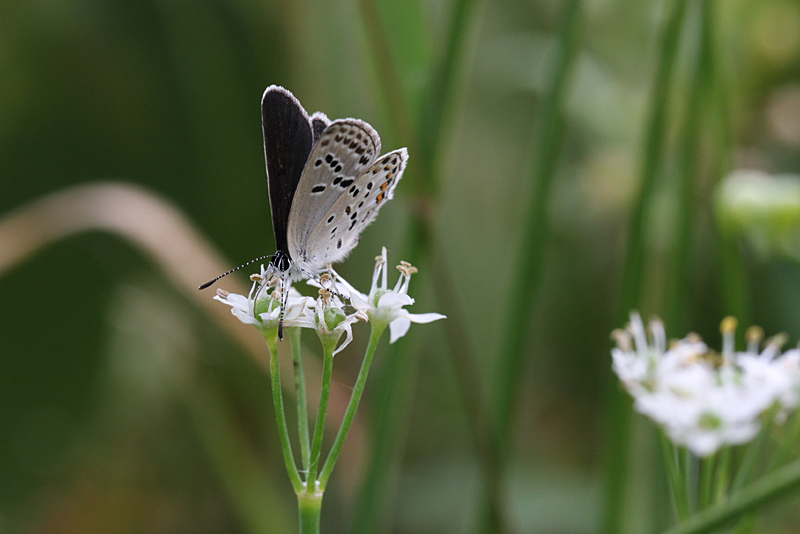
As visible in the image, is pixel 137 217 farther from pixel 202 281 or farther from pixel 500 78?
pixel 500 78

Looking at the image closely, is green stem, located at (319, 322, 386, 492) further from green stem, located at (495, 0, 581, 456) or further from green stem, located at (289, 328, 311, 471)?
green stem, located at (495, 0, 581, 456)

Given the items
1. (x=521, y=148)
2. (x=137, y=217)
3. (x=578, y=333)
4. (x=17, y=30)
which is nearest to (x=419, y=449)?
(x=578, y=333)

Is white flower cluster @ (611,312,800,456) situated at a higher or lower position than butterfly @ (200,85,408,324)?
lower

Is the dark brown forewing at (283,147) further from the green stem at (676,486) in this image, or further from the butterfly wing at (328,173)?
the green stem at (676,486)

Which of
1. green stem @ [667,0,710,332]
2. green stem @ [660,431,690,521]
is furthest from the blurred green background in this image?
green stem @ [660,431,690,521]

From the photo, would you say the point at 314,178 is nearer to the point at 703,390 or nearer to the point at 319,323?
the point at 319,323

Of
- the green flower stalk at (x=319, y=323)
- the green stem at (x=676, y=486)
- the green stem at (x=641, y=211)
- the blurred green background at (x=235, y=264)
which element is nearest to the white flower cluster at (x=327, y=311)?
the green flower stalk at (x=319, y=323)

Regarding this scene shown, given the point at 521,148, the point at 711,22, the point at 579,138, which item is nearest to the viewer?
the point at 711,22
